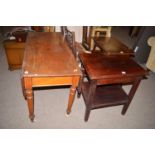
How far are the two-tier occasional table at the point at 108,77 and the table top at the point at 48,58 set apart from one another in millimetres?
166

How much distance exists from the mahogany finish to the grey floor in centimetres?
15

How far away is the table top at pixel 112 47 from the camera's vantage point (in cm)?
210

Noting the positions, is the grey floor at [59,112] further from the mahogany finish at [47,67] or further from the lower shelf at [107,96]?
the lower shelf at [107,96]

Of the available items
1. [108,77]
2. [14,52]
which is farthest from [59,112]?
[14,52]

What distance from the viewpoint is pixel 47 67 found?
1325mm

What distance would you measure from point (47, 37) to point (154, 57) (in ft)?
6.85

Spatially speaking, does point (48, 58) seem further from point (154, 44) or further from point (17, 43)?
point (154, 44)

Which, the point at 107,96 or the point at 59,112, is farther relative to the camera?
the point at 59,112

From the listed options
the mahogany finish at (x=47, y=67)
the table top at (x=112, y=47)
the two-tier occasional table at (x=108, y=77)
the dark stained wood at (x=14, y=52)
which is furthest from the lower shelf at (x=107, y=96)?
the dark stained wood at (x=14, y=52)

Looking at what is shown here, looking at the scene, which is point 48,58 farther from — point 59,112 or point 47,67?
point 59,112

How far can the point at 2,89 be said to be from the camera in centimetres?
208

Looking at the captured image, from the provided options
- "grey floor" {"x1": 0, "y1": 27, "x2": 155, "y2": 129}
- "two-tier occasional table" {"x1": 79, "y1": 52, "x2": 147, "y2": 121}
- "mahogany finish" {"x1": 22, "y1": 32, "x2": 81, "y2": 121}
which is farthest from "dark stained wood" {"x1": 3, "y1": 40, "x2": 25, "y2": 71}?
"two-tier occasional table" {"x1": 79, "y1": 52, "x2": 147, "y2": 121}

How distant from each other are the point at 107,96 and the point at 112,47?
0.94m
